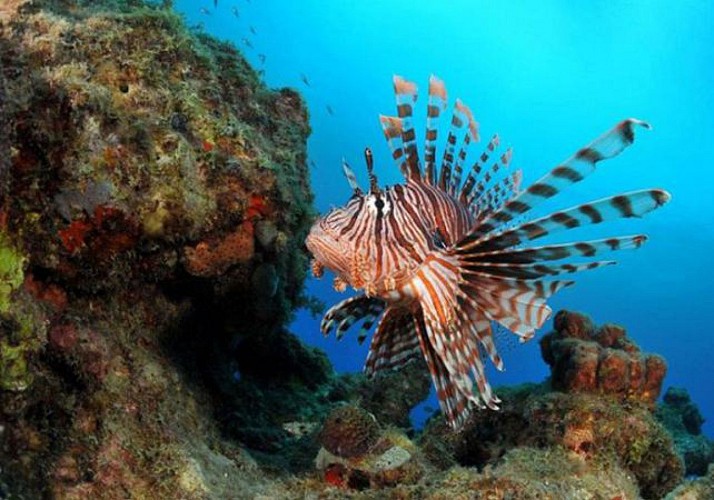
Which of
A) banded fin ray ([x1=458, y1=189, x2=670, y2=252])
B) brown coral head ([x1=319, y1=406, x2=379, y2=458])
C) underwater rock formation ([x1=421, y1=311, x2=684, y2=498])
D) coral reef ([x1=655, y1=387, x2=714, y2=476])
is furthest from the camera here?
coral reef ([x1=655, y1=387, x2=714, y2=476])

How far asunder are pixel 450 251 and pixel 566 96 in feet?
267

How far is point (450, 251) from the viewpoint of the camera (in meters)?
3.58

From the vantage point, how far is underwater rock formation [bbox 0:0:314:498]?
3.04 meters

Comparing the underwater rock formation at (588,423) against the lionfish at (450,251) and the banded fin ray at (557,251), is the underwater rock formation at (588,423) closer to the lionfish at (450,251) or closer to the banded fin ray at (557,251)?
the lionfish at (450,251)

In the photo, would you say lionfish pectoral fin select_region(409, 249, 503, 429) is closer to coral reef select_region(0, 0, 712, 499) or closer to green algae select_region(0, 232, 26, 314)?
coral reef select_region(0, 0, 712, 499)

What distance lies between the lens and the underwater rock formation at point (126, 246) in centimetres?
304

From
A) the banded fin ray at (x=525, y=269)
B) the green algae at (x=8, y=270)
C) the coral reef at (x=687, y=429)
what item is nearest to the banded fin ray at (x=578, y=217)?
the banded fin ray at (x=525, y=269)

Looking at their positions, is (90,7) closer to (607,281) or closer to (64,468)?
(64,468)

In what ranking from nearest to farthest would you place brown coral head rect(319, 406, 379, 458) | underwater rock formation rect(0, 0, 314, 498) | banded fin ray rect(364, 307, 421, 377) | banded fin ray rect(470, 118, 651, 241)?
banded fin ray rect(470, 118, 651, 241) → underwater rock formation rect(0, 0, 314, 498) → brown coral head rect(319, 406, 379, 458) → banded fin ray rect(364, 307, 421, 377)

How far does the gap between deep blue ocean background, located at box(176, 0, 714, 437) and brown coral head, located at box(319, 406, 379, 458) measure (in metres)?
43.0

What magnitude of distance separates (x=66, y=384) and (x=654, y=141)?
77.6 m

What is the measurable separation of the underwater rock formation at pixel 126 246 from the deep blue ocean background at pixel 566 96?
42.6m

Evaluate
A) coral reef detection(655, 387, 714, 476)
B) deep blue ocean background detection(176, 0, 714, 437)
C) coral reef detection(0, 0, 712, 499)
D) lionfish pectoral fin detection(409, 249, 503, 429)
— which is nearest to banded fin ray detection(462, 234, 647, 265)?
lionfish pectoral fin detection(409, 249, 503, 429)

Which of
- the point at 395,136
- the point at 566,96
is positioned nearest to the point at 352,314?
the point at 395,136
